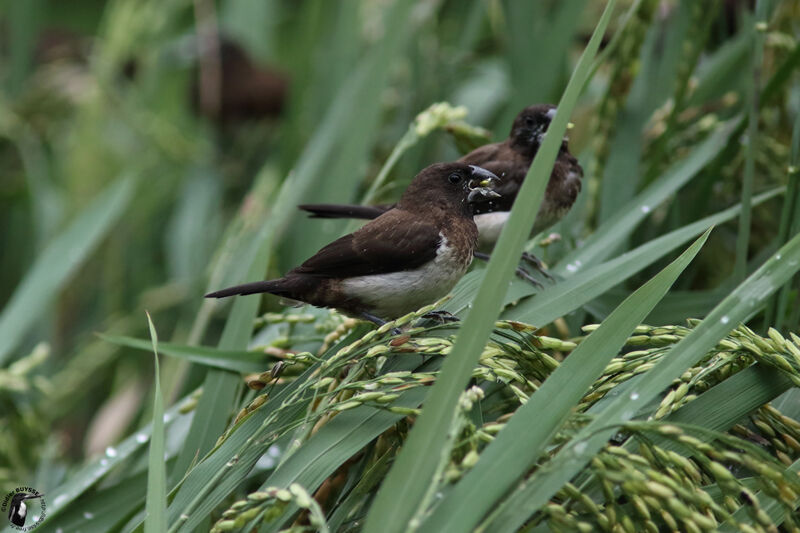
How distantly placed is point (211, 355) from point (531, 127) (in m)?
0.96

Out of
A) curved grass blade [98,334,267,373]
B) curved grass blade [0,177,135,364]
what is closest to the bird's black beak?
curved grass blade [98,334,267,373]

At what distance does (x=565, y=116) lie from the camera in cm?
130

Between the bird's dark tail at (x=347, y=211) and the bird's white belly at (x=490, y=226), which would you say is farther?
the bird's white belly at (x=490, y=226)

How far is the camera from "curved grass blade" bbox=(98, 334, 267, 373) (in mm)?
1809

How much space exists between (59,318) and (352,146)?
79.0 inches

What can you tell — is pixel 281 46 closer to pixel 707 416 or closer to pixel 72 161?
pixel 72 161

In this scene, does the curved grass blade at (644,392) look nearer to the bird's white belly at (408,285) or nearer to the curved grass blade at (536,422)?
the curved grass blade at (536,422)

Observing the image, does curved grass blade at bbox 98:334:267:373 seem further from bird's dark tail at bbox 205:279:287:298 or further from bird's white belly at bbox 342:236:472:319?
bird's white belly at bbox 342:236:472:319

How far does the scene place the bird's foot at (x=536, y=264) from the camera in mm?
1968

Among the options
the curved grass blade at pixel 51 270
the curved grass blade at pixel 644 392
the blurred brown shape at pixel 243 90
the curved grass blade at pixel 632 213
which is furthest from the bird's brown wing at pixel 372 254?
the blurred brown shape at pixel 243 90

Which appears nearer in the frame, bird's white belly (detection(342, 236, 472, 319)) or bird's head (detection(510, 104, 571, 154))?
bird's white belly (detection(342, 236, 472, 319))

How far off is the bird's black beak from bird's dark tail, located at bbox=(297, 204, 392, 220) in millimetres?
216

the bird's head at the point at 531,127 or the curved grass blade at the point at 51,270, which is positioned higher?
the bird's head at the point at 531,127

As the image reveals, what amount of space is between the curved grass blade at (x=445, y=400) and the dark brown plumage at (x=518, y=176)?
838 mm
